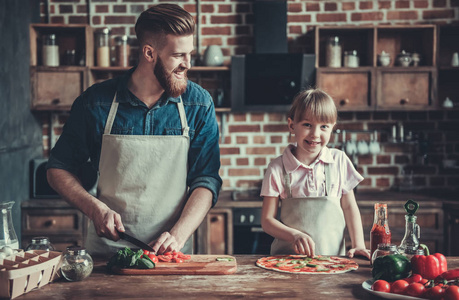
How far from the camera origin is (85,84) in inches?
148

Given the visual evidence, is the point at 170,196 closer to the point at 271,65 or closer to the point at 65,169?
the point at 65,169

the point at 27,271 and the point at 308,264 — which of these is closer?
the point at 27,271

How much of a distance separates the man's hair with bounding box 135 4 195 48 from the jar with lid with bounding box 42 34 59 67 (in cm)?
196

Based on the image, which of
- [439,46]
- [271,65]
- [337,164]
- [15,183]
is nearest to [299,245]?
[337,164]

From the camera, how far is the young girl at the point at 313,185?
82.6 inches

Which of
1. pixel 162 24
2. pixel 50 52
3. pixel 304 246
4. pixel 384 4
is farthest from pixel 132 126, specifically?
pixel 384 4

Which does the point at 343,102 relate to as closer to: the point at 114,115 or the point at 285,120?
the point at 285,120

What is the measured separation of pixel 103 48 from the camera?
3842 millimetres

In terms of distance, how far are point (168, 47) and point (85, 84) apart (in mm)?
1945

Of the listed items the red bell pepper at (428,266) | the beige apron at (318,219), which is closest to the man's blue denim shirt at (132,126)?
the beige apron at (318,219)

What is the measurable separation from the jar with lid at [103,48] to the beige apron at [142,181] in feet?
6.17

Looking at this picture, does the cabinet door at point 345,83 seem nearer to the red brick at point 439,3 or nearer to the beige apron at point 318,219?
the red brick at point 439,3

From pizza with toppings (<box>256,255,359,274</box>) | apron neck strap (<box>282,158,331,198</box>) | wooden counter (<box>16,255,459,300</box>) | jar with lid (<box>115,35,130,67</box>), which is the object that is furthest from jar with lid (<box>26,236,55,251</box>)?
jar with lid (<box>115,35,130,67</box>)

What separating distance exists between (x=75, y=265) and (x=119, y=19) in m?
2.84
